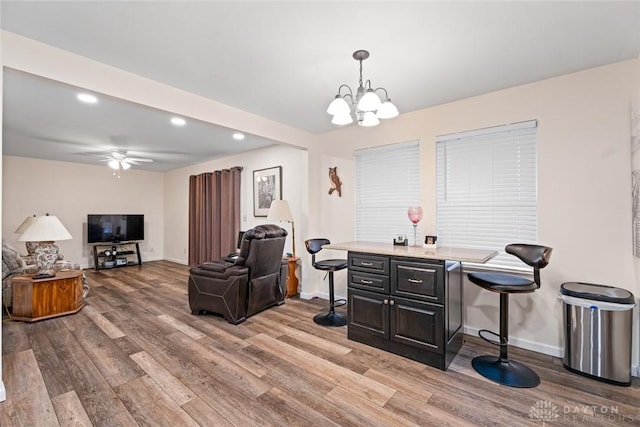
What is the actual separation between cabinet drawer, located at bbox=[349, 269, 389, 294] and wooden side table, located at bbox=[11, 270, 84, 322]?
3.54 metres

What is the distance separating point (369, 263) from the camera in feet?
8.78

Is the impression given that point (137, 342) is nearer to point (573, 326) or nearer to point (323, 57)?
point (323, 57)

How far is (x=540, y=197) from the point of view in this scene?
8.60 feet

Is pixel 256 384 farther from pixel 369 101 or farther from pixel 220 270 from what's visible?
pixel 369 101

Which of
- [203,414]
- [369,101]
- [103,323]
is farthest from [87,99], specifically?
[203,414]

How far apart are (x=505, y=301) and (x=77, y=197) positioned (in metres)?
8.29

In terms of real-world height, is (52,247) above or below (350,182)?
below

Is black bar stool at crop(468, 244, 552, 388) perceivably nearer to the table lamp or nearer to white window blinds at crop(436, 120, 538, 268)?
white window blinds at crop(436, 120, 538, 268)

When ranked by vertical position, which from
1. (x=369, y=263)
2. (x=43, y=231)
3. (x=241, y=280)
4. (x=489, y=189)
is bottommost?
(x=241, y=280)

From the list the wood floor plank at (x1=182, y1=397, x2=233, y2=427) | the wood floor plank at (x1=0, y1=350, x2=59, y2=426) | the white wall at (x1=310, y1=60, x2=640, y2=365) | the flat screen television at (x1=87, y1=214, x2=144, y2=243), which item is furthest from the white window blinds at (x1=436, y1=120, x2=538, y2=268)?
the flat screen television at (x1=87, y1=214, x2=144, y2=243)

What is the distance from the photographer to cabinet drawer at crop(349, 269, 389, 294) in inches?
102

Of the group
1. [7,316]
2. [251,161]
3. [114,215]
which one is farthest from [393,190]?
[114,215]

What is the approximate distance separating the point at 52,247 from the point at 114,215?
3457 millimetres

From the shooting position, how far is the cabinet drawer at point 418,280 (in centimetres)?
231
